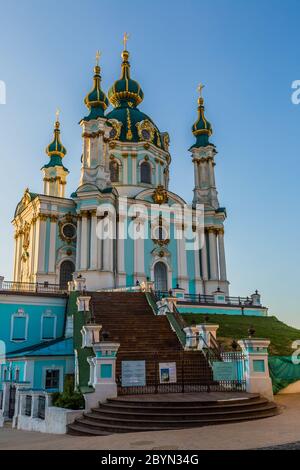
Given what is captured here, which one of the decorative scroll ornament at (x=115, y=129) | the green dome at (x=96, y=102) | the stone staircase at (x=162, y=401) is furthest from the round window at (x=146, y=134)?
the stone staircase at (x=162, y=401)

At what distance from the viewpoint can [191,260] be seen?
132 feet

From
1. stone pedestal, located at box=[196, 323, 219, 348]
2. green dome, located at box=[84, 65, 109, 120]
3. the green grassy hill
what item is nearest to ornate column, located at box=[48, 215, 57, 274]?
green dome, located at box=[84, 65, 109, 120]

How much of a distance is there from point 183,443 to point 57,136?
42.5 m

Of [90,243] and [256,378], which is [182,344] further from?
[90,243]

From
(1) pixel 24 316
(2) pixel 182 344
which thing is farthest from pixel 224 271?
(2) pixel 182 344

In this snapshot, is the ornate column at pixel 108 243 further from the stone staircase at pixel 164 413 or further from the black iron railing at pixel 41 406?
the stone staircase at pixel 164 413

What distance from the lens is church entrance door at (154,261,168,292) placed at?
38.7 metres

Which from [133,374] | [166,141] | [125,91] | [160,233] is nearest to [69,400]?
[133,374]

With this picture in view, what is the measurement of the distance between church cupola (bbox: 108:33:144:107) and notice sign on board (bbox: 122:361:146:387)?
119ft

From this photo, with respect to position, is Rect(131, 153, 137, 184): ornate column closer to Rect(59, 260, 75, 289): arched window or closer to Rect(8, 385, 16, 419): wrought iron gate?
Rect(59, 260, 75, 289): arched window

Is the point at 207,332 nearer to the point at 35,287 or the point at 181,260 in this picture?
the point at 35,287

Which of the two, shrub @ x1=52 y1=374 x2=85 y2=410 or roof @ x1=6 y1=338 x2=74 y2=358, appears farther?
roof @ x1=6 y1=338 x2=74 y2=358

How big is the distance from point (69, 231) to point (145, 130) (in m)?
13.1

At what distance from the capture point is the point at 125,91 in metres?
47.3
